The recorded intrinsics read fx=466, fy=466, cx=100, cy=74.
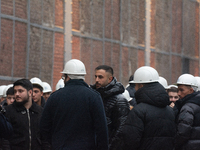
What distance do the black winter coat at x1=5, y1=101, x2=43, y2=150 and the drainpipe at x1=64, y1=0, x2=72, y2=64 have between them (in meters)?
11.3

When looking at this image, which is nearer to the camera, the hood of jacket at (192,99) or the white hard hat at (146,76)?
the white hard hat at (146,76)

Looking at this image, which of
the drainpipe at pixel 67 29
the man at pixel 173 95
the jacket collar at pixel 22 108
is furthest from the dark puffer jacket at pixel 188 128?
the drainpipe at pixel 67 29

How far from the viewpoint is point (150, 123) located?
17.8 feet

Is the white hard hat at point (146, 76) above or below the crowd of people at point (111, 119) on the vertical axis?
above

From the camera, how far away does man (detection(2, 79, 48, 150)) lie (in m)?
6.97

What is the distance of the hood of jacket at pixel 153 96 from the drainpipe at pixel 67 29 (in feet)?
42.4

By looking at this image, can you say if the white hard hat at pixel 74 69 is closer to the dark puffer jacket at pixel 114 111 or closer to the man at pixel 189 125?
the dark puffer jacket at pixel 114 111

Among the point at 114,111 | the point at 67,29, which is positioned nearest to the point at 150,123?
the point at 114,111

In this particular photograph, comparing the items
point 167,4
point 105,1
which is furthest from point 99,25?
point 167,4

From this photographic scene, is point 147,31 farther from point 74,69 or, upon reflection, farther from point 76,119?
point 76,119

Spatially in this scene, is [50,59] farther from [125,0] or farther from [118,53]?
[125,0]

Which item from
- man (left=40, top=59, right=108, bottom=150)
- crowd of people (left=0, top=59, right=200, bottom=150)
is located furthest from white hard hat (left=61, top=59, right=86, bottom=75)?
man (left=40, top=59, right=108, bottom=150)

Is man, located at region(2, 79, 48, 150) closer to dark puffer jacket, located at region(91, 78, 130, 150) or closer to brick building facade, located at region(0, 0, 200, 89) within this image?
dark puffer jacket, located at region(91, 78, 130, 150)

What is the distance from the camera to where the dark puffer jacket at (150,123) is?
5.38m
